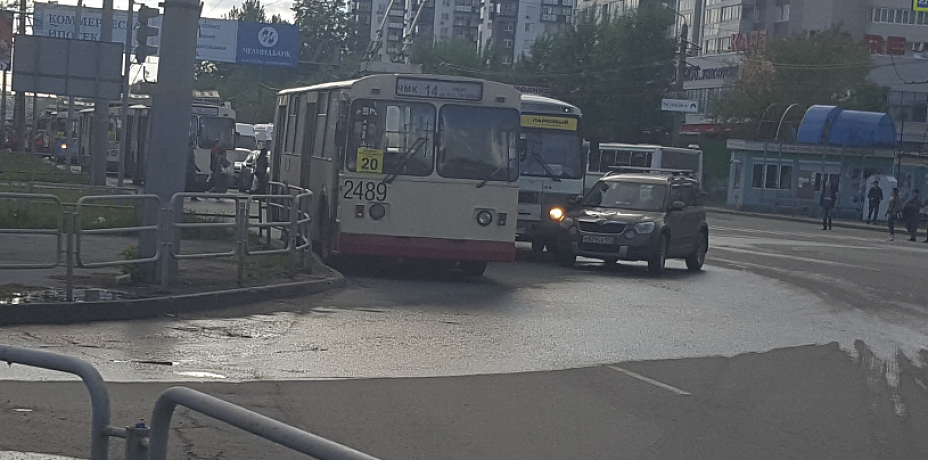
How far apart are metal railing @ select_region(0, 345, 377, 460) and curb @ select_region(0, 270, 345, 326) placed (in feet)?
23.1

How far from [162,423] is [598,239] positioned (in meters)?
17.7

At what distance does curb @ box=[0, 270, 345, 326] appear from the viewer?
446 inches

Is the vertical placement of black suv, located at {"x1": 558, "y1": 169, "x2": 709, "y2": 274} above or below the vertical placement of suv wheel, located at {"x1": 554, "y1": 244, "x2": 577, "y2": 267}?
above

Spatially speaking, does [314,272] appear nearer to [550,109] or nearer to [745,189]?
[550,109]

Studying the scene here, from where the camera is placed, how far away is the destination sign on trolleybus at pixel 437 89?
58.6 feet

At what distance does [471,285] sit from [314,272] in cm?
241

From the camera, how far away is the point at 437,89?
17.9 m

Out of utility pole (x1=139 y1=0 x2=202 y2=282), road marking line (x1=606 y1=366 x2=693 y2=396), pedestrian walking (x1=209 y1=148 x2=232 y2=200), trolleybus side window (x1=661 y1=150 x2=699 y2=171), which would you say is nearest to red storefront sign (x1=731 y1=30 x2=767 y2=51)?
trolleybus side window (x1=661 y1=150 x2=699 y2=171)

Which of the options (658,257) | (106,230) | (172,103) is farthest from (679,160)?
(106,230)

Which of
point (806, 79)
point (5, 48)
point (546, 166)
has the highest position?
point (806, 79)

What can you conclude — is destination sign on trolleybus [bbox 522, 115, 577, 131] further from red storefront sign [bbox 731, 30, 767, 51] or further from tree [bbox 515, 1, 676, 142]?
red storefront sign [bbox 731, 30, 767, 51]

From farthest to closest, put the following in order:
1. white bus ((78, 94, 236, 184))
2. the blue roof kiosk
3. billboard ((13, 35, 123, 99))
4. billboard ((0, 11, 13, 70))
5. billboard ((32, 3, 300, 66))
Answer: billboard ((32, 3, 300, 66)), the blue roof kiosk, white bus ((78, 94, 236, 184)), billboard ((0, 11, 13, 70)), billboard ((13, 35, 123, 99))

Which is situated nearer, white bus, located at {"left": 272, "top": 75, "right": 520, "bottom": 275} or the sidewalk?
white bus, located at {"left": 272, "top": 75, "right": 520, "bottom": 275}

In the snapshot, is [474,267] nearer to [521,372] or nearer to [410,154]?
[410,154]
